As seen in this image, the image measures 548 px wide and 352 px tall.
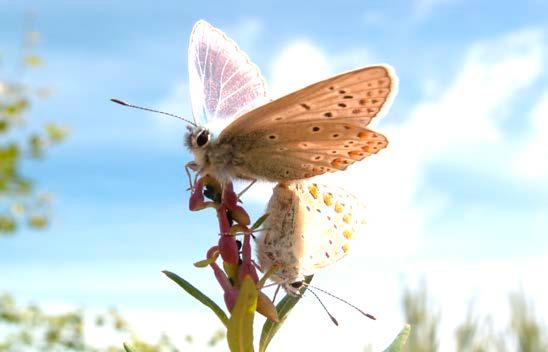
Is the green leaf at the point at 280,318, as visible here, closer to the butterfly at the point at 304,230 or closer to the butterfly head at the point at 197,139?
the butterfly at the point at 304,230

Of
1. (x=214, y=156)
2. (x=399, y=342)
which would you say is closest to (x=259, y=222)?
(x=214, y=156)

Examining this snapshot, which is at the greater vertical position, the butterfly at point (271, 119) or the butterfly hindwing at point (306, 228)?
the butterfly at point (271, 119)

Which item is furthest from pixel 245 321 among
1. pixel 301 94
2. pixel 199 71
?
pixel 199 71

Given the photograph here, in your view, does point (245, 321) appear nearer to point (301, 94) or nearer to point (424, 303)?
point (301, 94)

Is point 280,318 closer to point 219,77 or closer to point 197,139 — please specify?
point 197,139

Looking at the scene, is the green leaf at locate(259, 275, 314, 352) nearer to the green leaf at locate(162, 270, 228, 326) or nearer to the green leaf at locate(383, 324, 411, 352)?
the green leaf at locate(162, 270, 228, 326)

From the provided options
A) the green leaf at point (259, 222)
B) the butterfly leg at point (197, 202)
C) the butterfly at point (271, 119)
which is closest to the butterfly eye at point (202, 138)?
the butterfly at point (271, 119)

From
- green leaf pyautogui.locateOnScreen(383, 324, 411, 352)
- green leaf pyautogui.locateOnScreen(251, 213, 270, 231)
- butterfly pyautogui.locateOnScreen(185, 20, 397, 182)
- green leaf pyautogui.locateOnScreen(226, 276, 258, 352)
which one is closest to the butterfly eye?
butterfly pyautogui.locateOnScreen(185, 20, 397, 182)
